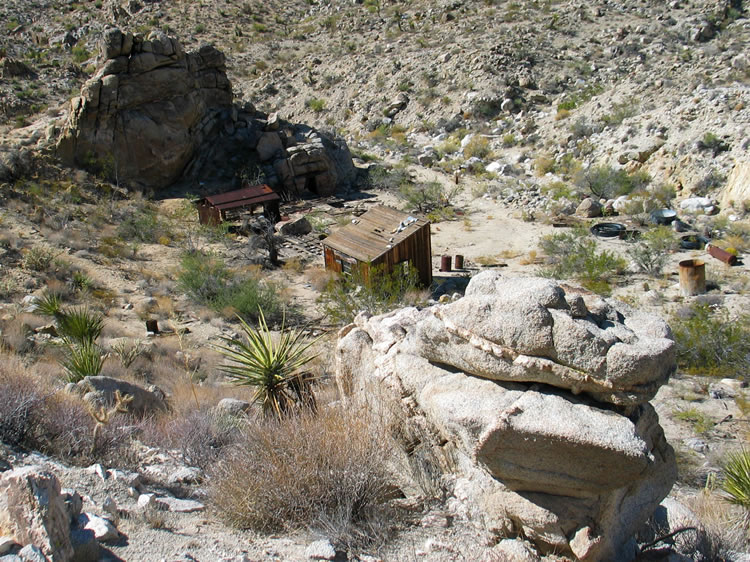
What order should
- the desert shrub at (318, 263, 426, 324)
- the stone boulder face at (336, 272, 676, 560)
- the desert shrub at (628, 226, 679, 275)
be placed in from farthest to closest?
the desert shrub at (628, 226, 679, 275)
the desert shrub at (318, 263, 426, 324)
the stone boulder face at (336, 272, 676, 560)

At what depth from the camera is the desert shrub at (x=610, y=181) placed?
2191cm

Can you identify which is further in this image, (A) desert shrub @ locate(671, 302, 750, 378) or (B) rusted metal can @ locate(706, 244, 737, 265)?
(B) rusted metal can @ locate(706, 244, 737, 265)

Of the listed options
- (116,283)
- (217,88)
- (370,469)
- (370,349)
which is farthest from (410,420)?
(217,88)

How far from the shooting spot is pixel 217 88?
85.9ft

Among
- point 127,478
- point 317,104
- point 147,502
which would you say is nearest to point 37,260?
point 127,478

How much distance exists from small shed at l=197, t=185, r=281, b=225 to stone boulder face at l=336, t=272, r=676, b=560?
17.0 m

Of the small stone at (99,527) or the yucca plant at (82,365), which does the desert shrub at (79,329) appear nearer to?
the yucca plant at (82,365)

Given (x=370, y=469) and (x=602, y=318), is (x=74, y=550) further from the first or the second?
(x=602, y=318)

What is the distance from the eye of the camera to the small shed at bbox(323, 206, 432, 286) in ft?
→ 50.7

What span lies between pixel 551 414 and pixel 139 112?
2303 centimetres

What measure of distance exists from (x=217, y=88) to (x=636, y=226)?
59.7ft

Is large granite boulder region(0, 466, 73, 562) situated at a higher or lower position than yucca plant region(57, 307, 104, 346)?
higher

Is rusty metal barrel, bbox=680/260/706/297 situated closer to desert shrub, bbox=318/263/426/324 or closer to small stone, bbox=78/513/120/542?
desert shrub, bbox=318/263/426/324

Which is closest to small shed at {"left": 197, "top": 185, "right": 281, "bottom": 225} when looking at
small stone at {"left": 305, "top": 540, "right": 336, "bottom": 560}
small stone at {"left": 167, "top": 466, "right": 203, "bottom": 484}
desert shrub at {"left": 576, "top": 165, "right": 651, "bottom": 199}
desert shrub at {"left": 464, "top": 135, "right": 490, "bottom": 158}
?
desert shrub at {"left": 464, "top": 135, "right": 490, "bottom": 158}
